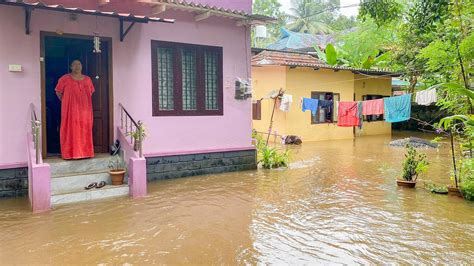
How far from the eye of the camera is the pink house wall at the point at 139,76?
7301mm

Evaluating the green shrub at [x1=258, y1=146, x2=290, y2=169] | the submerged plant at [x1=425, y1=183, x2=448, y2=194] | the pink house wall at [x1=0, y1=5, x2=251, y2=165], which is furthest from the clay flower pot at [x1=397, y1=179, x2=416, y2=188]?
the pink house wall at [x1=0, y1=5, x2=251, y2=165]

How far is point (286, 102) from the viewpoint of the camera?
16719mm

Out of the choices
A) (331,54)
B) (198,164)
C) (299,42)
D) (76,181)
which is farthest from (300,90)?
(299,42)

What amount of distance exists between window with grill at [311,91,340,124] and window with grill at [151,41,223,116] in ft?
31.4

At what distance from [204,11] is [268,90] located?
9723 mm

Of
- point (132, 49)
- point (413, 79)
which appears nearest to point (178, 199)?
point (132, 49)

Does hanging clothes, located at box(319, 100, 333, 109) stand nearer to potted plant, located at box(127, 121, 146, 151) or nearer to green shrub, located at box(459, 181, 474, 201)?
green shrub, located at box(459, 181, 474, 201)

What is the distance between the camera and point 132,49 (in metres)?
8.62

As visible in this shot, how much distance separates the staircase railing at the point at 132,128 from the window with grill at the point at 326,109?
1155cm

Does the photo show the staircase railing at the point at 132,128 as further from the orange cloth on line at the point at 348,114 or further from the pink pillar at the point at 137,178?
the orange cloth on line at the point at 348,114

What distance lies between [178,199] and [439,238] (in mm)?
4242

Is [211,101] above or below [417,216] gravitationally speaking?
above

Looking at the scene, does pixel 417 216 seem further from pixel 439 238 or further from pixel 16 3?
pixel 16 3

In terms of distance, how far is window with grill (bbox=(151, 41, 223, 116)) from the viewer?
29.6ft
